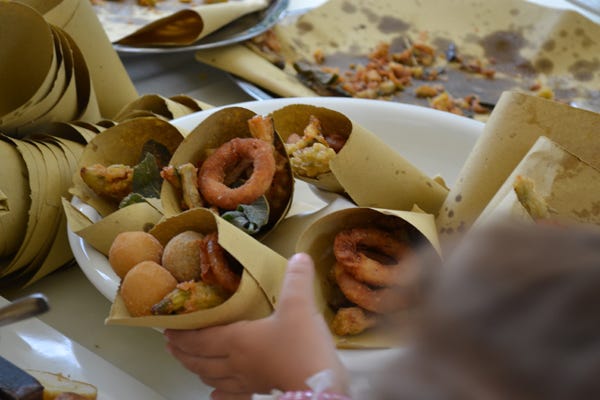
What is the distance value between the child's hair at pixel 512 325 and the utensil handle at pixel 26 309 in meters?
0.41

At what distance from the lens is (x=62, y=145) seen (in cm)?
121

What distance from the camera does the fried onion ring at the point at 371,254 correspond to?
3.00 ft

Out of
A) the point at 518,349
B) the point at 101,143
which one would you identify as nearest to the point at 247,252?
the point at 101,143

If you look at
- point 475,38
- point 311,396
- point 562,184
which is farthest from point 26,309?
point 475,38

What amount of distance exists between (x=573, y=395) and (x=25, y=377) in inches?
25.9

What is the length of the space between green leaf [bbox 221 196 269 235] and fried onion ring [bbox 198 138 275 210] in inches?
0.5

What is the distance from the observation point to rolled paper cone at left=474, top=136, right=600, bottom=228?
0.91 meters

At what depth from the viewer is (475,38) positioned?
2.26 m

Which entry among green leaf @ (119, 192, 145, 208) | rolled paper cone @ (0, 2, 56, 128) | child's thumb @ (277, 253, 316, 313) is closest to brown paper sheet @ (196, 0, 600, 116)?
rolled paper cone @ (0, 2, 56, 128)

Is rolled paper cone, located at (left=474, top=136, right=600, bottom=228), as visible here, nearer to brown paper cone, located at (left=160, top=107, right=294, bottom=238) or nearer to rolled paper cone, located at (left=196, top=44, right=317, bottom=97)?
brown paper cone, located at (left=160, top=107, right=294, bottom=238)

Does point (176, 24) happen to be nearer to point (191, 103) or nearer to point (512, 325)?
point (191, 103)

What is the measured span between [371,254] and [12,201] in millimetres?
566

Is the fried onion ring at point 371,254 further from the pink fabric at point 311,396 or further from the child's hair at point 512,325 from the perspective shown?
the child's hair at point 512,325

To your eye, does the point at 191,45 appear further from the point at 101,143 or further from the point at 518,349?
the point at 518,349
